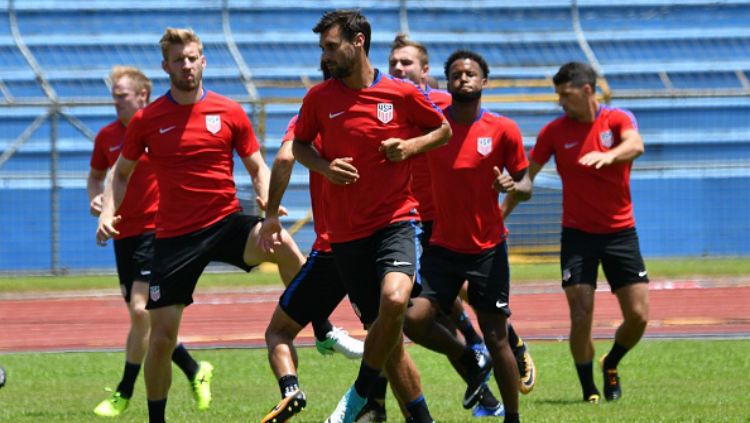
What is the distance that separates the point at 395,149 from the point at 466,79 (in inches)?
68.8

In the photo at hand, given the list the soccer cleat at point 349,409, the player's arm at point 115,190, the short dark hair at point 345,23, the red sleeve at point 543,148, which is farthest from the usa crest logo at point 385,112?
the red sleeve at point 543,148

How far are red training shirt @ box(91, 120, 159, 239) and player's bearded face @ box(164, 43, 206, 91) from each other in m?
2.21

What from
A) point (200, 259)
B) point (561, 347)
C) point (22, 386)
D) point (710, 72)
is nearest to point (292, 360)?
point (200, 259)

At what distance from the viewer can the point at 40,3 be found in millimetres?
28219

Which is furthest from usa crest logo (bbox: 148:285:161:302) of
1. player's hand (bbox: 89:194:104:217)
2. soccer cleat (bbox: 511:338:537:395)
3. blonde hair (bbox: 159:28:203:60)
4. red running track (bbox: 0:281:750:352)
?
red running track (bbox: 0:281:750:352)

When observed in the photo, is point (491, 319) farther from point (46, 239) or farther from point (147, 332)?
point (46, 239)

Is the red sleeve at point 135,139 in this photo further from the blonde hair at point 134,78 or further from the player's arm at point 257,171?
the blonde hair at point 134,78

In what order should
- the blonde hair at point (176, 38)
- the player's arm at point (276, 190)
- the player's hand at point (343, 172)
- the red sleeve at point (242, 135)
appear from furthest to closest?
1. the red sleeve at point (242, 135)
2. the blonde hair at point (176, 38)
3. the player's arm at point (276, 190)
4. the player's hand at point (343, 172)

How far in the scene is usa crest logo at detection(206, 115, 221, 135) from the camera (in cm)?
852

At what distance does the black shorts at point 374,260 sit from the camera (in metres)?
7.17

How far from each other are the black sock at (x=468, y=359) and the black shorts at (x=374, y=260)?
62.8 inches

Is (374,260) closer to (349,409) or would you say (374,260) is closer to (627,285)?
(349,409)

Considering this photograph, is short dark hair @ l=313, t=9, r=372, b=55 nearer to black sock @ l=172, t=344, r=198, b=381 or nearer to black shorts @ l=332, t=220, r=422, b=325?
black shorts @ l=332, t=220, r=422, b=325

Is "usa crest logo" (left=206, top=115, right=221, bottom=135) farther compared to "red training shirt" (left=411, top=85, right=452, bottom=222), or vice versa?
"red training shirt" (left=411, top=85, right=452, bottom=222)
